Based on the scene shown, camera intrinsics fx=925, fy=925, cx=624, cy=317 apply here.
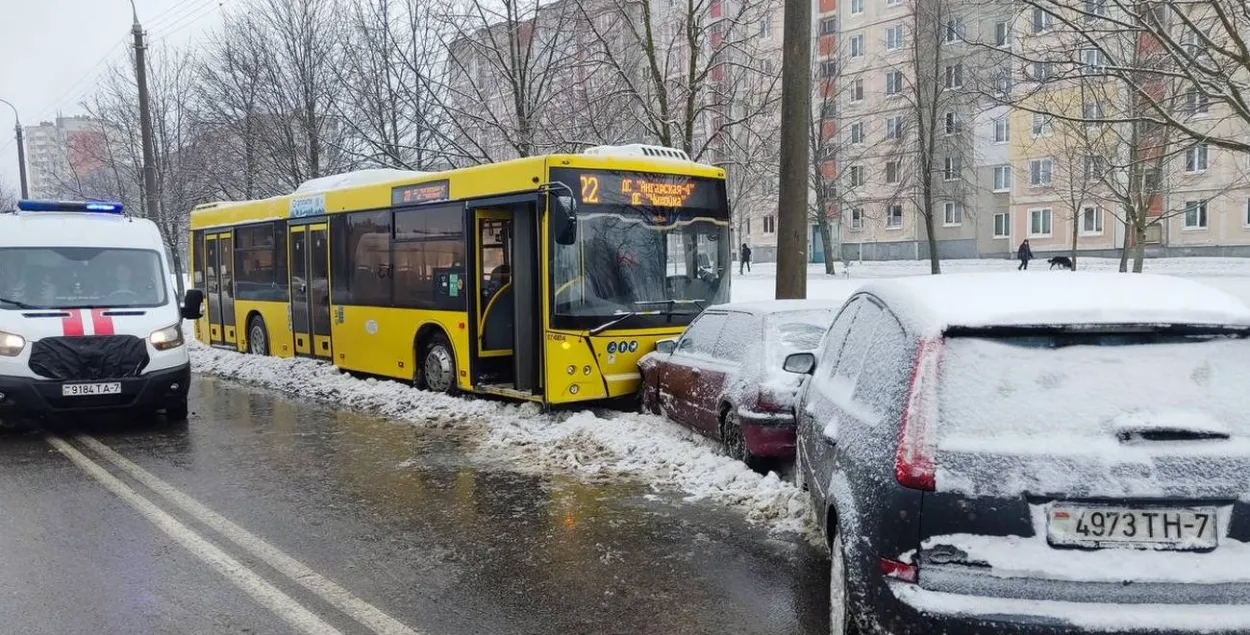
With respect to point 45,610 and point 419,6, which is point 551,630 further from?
point 419,6

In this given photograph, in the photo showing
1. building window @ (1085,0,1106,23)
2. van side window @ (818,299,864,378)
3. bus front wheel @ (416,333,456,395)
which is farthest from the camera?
bus front wheel @ (416,333,456,395)

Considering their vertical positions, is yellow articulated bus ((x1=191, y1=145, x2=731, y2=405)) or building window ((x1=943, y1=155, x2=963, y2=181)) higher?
building window ((x1=943, y1=155, x2=963, y2=181))

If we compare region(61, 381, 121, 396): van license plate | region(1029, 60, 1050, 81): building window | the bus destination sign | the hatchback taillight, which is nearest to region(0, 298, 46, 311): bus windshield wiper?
region(61, 381, 121, 396): van license plate

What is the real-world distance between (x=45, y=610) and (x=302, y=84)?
77.6ft

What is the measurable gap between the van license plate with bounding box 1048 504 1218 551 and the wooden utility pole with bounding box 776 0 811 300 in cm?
775

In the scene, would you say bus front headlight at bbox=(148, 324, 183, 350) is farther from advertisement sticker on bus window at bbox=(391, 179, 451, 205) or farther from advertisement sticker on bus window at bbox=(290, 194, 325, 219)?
advertisement sticker on bus window at bbox=(290, 194, 325, 219)

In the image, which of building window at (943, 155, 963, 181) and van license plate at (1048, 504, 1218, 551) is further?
building window at (943, 155, 963, 181)

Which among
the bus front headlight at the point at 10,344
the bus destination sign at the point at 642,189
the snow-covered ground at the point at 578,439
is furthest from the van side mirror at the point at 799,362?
the bus front headlight at the point at 10,344

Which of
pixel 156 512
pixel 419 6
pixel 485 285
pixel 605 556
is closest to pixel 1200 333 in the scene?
pixel 605 556

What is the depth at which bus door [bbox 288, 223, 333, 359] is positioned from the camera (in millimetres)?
14164

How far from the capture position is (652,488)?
281 inches

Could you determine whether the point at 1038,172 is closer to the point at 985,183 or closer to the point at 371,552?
the point at 985,183

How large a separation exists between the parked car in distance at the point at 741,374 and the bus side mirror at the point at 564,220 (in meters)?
1.45

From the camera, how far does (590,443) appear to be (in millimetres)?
8562
